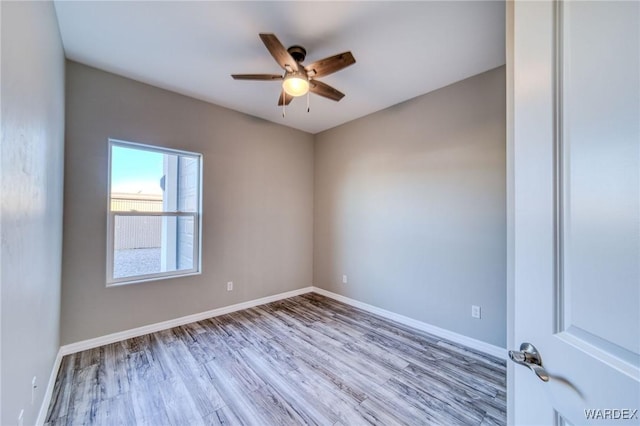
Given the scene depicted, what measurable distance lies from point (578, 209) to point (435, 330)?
2830 mm

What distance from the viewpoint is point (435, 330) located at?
295 centimetres

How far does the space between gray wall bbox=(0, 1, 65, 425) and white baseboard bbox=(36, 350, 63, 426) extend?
0.09m

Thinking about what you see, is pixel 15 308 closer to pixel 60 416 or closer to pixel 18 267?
pixel 18 267

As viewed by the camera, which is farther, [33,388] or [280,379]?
[280,379]

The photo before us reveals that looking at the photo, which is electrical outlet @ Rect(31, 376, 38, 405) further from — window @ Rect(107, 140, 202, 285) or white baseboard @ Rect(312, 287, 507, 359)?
white baseboard @ Rect(312, 287, 507, 359)

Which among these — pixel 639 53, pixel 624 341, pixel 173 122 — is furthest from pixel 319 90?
pixel 624 341

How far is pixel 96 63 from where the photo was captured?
256 centimetres

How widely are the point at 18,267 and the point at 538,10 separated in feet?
7.33

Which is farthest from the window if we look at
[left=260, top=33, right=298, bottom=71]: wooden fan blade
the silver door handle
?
the silver door handle

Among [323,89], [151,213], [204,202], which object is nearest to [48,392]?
[151,213]

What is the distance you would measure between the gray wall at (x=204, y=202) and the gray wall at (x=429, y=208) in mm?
785

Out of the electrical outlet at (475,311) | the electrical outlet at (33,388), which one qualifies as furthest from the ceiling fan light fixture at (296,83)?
the electrical outlet at (475,311)

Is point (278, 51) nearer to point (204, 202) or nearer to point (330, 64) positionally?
point (330, 64)

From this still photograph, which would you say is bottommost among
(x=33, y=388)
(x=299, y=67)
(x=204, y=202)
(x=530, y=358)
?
(x=33, y=388)
